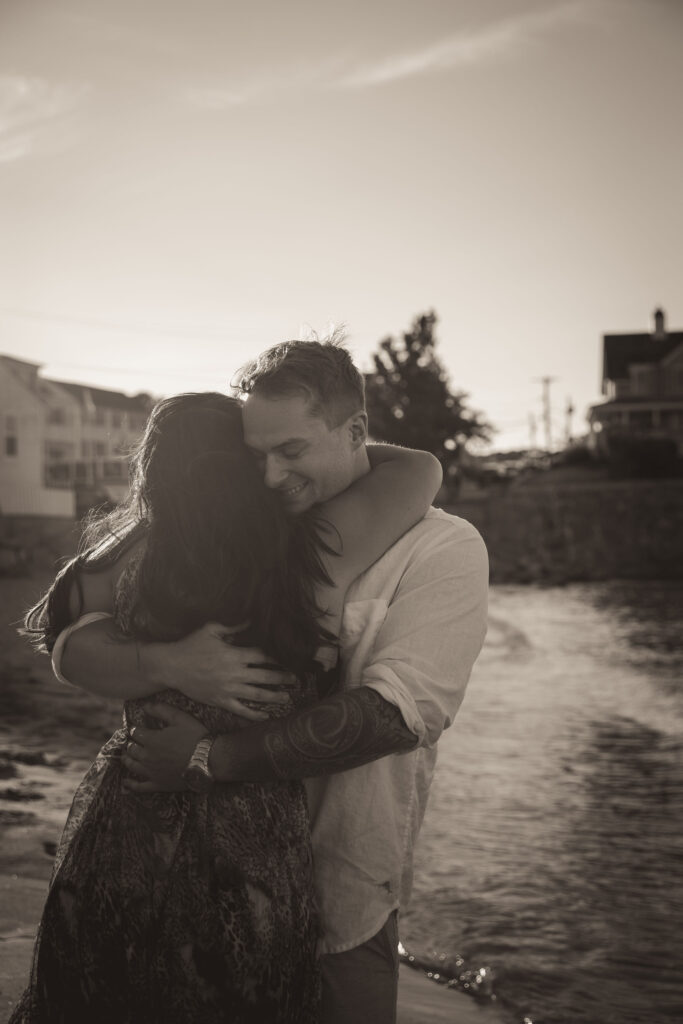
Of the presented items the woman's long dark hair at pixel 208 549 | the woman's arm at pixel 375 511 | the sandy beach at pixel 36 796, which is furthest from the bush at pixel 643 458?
the woman's long dark hair at pixel 208 549

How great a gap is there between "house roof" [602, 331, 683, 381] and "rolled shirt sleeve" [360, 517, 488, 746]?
55578mm

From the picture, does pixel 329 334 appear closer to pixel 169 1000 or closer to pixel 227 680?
pixel 227 680

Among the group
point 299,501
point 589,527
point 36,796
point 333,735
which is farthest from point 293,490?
point 589,527

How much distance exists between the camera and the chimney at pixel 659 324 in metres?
57.0

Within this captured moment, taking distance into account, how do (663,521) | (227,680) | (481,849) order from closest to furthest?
(227,680) → (481,849) → (663,521)

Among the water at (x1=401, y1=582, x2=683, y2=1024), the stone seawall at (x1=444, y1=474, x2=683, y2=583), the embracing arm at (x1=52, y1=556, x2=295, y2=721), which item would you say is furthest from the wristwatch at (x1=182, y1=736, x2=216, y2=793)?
the stone seawall at (x1=444, y1=474, x2=683, y2=583)

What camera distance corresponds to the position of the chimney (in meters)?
57.0

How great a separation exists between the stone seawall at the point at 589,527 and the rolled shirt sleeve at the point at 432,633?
135 ft

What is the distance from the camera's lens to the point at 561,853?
23.9 feet

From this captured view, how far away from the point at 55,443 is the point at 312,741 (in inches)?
1755

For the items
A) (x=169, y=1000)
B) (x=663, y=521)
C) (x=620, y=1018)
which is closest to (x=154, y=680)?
(x=169, y=1000)

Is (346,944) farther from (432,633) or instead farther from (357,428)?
(357,428)

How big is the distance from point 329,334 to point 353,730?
3.25 feet

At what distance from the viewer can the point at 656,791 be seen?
9227mm
